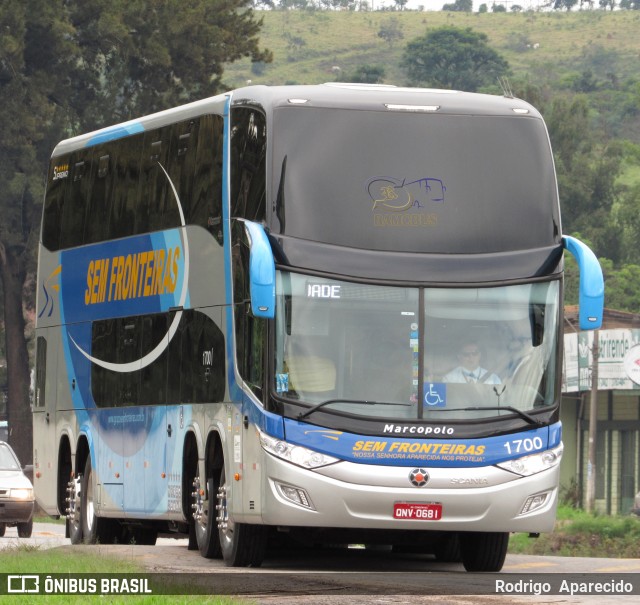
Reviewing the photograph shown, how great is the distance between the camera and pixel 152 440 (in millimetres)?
20125

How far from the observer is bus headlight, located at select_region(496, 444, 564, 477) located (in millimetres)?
16547

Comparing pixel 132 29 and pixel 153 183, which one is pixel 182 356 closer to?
pixel 153 183

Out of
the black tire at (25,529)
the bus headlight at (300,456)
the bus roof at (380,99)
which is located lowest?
the black tire at (25,529)

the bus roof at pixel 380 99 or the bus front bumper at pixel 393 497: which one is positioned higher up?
the bus roof at pixel 380 99

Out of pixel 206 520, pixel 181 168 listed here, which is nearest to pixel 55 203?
pixel 181 168

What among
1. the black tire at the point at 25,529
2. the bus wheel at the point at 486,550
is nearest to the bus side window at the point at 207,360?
the bus wheel at the point at 486,550

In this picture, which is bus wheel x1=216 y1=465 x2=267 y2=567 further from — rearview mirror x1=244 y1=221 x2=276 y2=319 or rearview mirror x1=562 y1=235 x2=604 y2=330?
rearview mirror x1=562 y1=235 x2=604 y2=330

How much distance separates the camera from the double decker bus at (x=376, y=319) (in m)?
16.3

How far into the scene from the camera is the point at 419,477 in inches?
643

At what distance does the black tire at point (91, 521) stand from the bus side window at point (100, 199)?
2.68m

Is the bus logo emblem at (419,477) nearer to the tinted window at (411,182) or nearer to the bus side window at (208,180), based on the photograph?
the tinted window at (411,182)

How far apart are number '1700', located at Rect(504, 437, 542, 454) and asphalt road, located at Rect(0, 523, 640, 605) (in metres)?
1.11

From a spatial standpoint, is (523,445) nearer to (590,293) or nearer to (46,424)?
(590,293)

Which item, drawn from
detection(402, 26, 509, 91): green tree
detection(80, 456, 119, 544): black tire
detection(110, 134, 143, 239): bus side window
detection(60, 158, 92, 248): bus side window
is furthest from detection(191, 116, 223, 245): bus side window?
detection(402, 26, 509, 91): green tree
